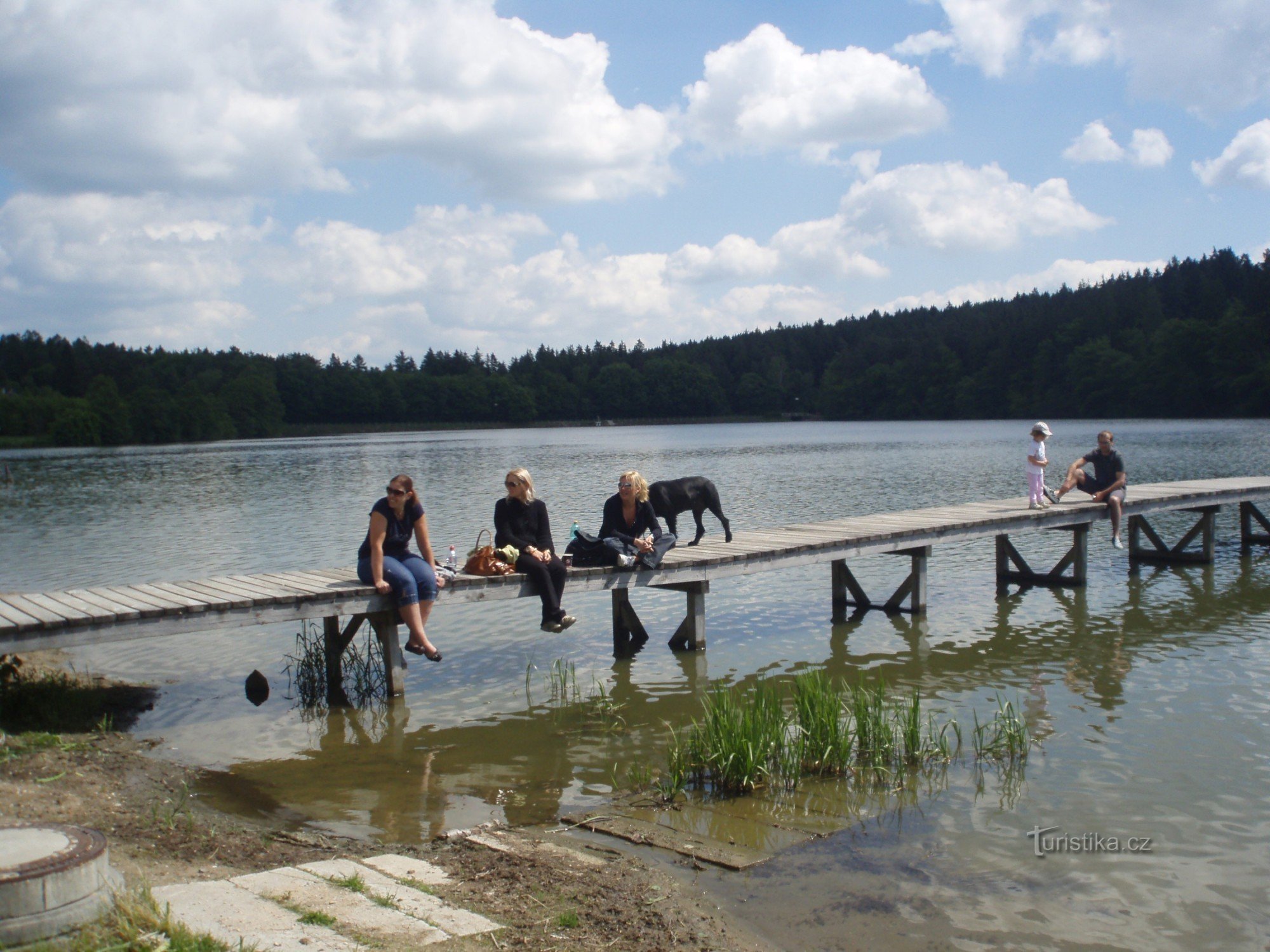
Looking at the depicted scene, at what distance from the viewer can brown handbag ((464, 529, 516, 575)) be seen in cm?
900

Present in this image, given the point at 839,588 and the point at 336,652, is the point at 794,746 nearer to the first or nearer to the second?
the point at 336,652

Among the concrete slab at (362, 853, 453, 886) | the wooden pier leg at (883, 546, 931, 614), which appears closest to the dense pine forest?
the wooden pier leg at (883, 546, 931, 614)

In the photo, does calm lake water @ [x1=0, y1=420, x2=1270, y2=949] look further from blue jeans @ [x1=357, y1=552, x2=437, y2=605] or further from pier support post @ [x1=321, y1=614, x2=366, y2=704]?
blue jeans @ [x1=357, y1=552, x2=437, y2=605]

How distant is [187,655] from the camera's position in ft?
35.8

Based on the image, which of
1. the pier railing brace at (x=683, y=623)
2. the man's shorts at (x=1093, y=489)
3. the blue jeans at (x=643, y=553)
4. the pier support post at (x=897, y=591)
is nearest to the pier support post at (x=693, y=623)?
the pier railing brace at (x=683, y=623)

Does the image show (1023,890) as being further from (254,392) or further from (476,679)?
(254,392)

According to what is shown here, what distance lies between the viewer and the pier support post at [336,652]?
920 cm

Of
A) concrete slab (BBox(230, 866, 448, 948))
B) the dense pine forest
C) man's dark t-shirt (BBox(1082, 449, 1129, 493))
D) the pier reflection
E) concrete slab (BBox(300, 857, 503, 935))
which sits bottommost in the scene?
the pier reflection

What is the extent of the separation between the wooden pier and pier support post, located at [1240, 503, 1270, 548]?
0.03 metres

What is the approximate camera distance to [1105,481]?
14.8 meters

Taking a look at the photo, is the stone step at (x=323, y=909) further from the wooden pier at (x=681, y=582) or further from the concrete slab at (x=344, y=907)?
the wooden pier at (x=681, y=582)

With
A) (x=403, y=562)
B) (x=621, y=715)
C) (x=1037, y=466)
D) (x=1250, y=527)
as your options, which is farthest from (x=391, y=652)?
(x=1250, y=527)

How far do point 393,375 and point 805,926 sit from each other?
127129 mm

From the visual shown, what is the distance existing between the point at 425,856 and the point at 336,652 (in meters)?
4.40
